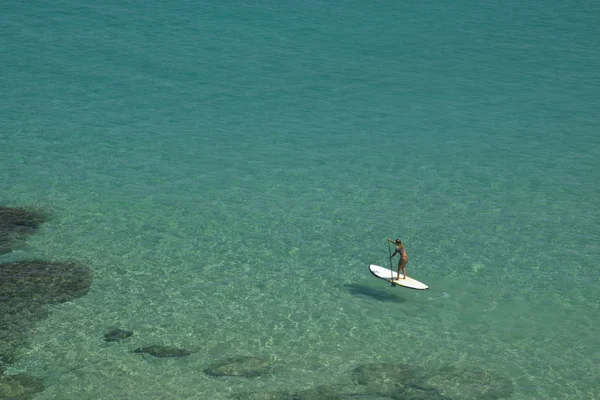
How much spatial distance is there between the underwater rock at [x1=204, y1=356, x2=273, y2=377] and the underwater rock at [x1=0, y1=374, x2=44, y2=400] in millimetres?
3499

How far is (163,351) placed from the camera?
17922 mm

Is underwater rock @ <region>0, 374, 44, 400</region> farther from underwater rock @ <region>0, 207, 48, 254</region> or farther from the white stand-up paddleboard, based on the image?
the white stand-up paddleboard

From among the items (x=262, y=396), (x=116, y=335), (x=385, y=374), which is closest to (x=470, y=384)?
(x=385, y=374)

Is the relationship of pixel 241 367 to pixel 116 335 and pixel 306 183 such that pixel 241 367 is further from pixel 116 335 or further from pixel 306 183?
pixel 306 183

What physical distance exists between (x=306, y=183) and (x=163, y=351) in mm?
11643

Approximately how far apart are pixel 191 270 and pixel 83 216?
16.5ft

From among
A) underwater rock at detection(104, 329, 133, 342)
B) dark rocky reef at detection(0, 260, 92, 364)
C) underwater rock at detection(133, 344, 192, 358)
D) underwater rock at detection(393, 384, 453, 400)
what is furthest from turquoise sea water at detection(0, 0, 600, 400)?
underwater rock at detection(393, 384, 453, 400)

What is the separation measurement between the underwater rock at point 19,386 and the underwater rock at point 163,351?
2.31 m

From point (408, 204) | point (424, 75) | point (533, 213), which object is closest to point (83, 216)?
point (408, 204)

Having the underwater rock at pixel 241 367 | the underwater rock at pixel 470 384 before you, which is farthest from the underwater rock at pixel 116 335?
the underwater rock at pixel 470 384

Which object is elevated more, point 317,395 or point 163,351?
point 317,395

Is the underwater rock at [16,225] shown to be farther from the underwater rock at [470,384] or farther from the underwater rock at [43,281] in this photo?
the underwater rock at [470,384]

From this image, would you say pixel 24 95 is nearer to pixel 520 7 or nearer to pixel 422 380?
pixel 422 380

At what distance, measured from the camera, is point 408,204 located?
26719 millimetres
